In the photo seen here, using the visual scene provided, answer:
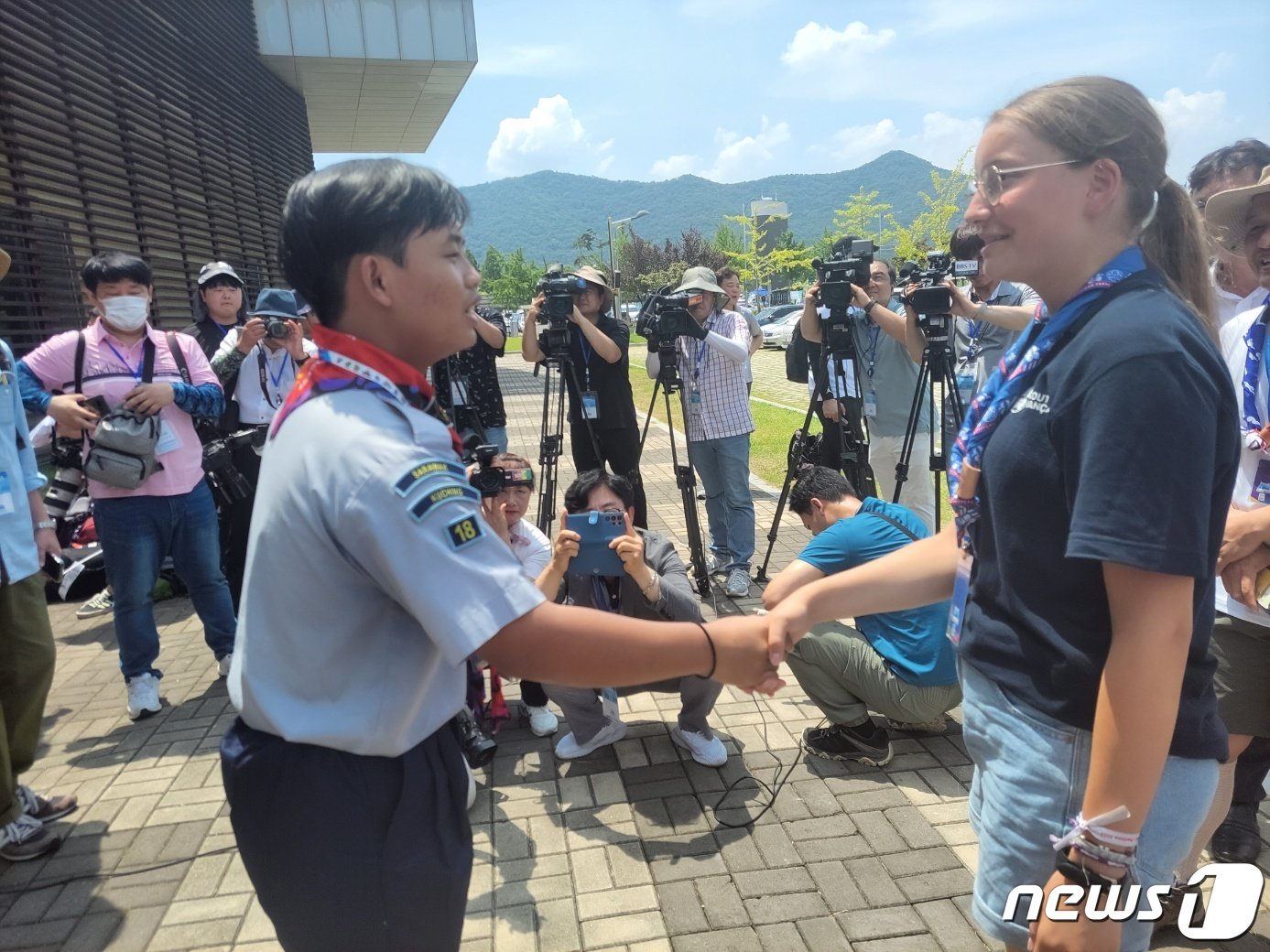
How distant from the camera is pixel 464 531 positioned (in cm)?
112

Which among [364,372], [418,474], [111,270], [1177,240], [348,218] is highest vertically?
[111,270]

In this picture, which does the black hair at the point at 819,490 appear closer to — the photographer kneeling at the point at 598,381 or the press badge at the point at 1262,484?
the press badge at the point at 1262,484

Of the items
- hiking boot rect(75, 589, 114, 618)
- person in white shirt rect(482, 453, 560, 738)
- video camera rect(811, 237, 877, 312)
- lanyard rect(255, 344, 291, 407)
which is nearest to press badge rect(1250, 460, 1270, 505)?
person in white shirt rect(482, 453, 560, 738)

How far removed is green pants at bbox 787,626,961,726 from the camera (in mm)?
3393

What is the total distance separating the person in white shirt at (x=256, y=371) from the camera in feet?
14.8

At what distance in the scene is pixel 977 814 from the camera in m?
1.58

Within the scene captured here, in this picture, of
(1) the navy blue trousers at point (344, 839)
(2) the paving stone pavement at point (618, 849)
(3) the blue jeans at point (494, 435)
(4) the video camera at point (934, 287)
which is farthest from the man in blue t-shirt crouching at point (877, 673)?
(3) the blue jeans at point (494, 435)

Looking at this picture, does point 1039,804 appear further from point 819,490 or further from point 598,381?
point 598,381

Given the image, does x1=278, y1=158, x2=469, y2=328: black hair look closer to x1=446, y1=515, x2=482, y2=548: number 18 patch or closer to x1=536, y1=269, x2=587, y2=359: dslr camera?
x1=446, y1=515, x2=482, y2=548: number 18 patch

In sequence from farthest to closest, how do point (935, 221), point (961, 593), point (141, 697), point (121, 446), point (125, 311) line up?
point (935, 221) → point (141, 697) → point (125, 311) → point (121, 446) → point (961, 593)

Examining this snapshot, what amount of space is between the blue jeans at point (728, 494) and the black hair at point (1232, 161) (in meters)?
3.08

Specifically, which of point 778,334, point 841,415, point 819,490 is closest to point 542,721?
point 819,490

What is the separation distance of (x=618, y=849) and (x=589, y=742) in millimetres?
681

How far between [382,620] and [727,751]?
2680mm
